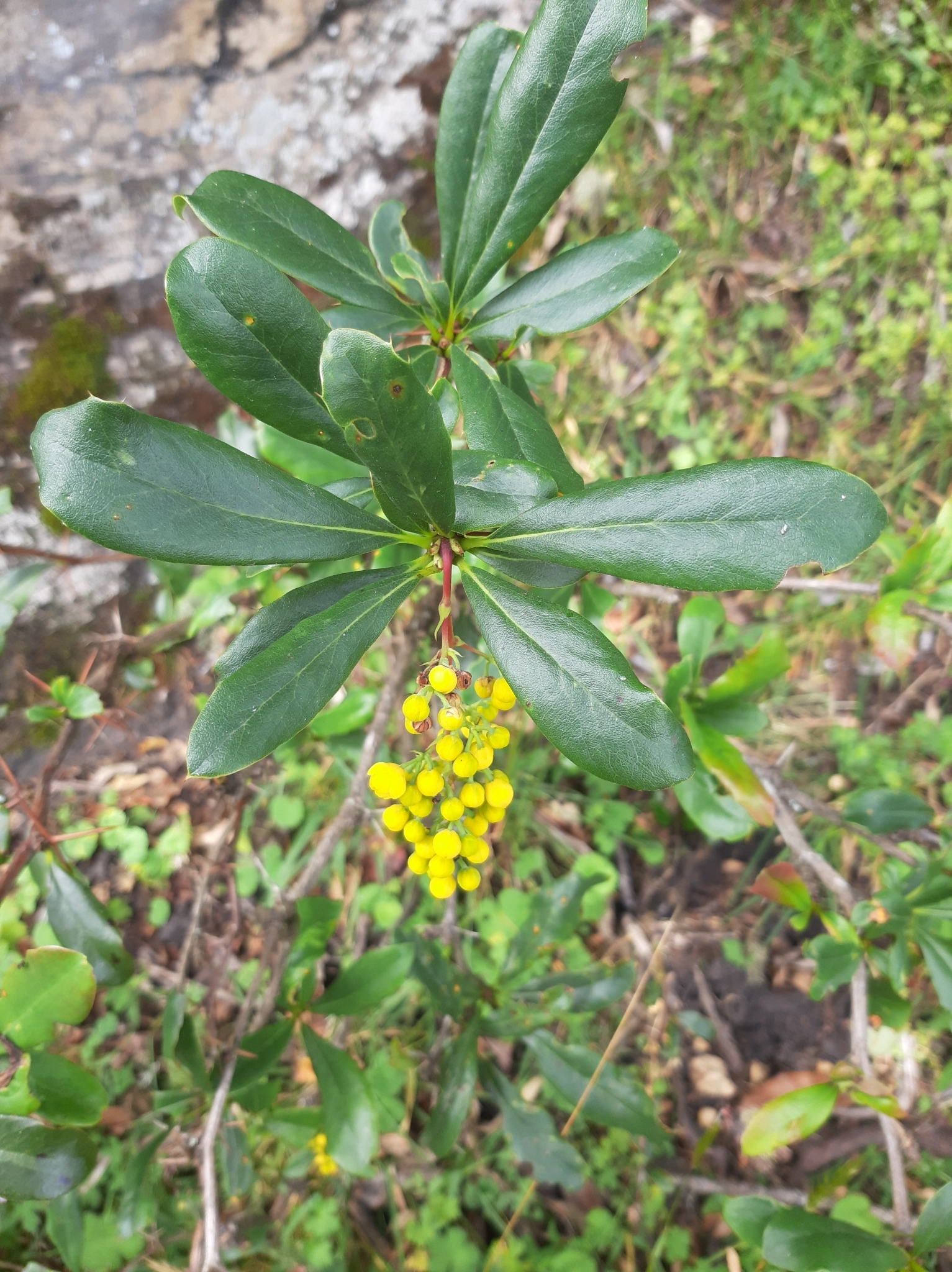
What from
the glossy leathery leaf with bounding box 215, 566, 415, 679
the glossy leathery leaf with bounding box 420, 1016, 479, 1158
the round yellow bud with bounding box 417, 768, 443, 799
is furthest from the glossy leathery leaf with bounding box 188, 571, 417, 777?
the glossy leathery leaf with bounding box 420, 1016, 479, 1158

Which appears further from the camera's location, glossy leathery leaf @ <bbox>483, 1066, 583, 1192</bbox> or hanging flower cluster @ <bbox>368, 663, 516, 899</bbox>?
glossy leathery leaf @ <bbox>483, 1066, 583, 1192</bbox>

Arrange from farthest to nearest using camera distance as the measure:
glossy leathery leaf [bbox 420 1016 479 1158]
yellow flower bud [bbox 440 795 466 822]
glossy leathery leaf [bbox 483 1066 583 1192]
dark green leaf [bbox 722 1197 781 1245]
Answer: glossy leathery leaf [bbox 483 1066 583 1192], glossy leathery leaf [bbox 420 1016 479 1158], dark green leaf [bbox 722 1197 781 1245], yellow flower bud [bbox 440 795 466 822]

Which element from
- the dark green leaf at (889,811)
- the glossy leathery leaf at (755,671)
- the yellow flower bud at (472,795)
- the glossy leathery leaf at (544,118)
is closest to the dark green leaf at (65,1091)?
the yellow flower bud at (472,795)

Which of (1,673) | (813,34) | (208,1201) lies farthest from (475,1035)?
(813,34)

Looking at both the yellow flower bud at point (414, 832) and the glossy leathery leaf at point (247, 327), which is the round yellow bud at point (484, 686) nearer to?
the yellow flower bud at point (414, 832)

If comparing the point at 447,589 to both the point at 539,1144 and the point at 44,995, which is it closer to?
the point at 44,995

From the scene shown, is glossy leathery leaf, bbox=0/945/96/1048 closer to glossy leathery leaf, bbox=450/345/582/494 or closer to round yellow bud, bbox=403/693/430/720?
round yellow bud, bbox=403/693/430/720
